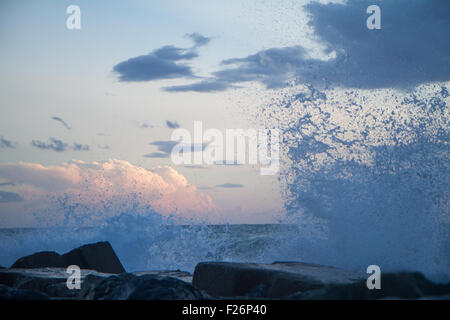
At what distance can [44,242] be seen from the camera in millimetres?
10422

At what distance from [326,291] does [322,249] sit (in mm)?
2978

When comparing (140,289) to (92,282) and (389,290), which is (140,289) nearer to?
(92,282)

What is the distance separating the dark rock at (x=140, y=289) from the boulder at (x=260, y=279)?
1002 mm

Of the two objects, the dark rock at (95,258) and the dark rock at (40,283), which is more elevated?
the dark rock at (40,283)

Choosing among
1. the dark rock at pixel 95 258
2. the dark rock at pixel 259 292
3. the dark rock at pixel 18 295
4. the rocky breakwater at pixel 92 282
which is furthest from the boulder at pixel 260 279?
the dark rock at pixel 95 258

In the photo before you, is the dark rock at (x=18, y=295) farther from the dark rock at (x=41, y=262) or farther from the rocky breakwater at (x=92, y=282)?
the dark rock at (x=41, y=262)

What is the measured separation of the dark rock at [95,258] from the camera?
6.60 metres

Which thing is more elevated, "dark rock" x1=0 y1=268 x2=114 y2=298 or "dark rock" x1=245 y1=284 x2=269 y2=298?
"dark rock" x1=245 y1=284 x2=269 y2=298

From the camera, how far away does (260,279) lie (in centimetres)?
390

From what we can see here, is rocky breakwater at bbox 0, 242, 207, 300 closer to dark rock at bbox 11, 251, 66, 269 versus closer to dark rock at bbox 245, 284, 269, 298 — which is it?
dark rock at bbox 11, 251, 66, 269

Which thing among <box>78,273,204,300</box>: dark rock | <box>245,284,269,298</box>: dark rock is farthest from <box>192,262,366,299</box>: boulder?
<box>78,273,204,300</box>: dark rock

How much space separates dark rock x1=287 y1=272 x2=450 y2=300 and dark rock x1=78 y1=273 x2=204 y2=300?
888 mm

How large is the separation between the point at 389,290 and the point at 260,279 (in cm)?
137

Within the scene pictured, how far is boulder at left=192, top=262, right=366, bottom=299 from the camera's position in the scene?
365 centimetres
